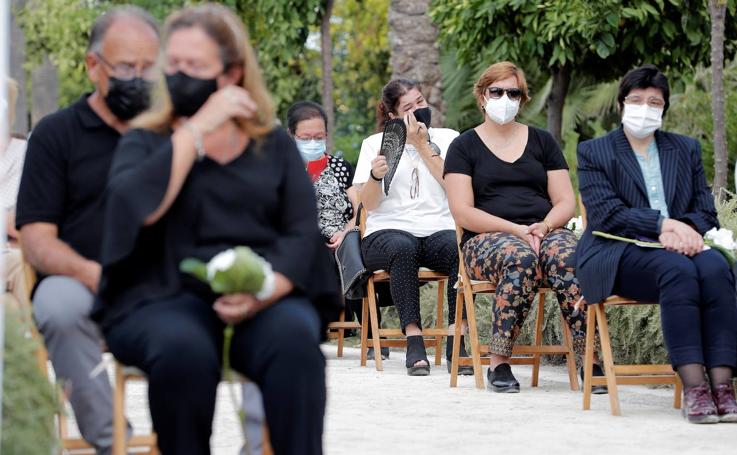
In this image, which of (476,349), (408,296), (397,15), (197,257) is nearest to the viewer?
(197,257)

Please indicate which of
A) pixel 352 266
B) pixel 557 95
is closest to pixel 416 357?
pixel 352 266

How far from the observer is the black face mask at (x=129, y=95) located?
16.3 feet


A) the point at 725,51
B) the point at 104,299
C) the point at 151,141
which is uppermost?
the point at 725,51

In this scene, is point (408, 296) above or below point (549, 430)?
above

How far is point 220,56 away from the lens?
4.12m

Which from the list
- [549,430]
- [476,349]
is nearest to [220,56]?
[549,430]

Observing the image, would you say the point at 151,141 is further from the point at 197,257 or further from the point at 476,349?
the point at 476,349

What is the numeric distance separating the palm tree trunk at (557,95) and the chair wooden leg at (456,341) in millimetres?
5830

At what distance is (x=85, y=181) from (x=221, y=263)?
136cm

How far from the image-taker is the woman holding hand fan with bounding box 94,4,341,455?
379 cm

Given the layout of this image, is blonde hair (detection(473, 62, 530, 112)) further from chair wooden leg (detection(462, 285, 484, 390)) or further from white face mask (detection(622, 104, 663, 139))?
white face mask (detection(622, 104, 663, 139))

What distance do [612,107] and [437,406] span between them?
14.5 m

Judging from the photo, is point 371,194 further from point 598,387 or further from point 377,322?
point 598,387

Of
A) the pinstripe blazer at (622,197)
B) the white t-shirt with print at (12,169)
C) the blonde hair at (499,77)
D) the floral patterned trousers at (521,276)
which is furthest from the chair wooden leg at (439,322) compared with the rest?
the white t-shirt with print at (12,169)
